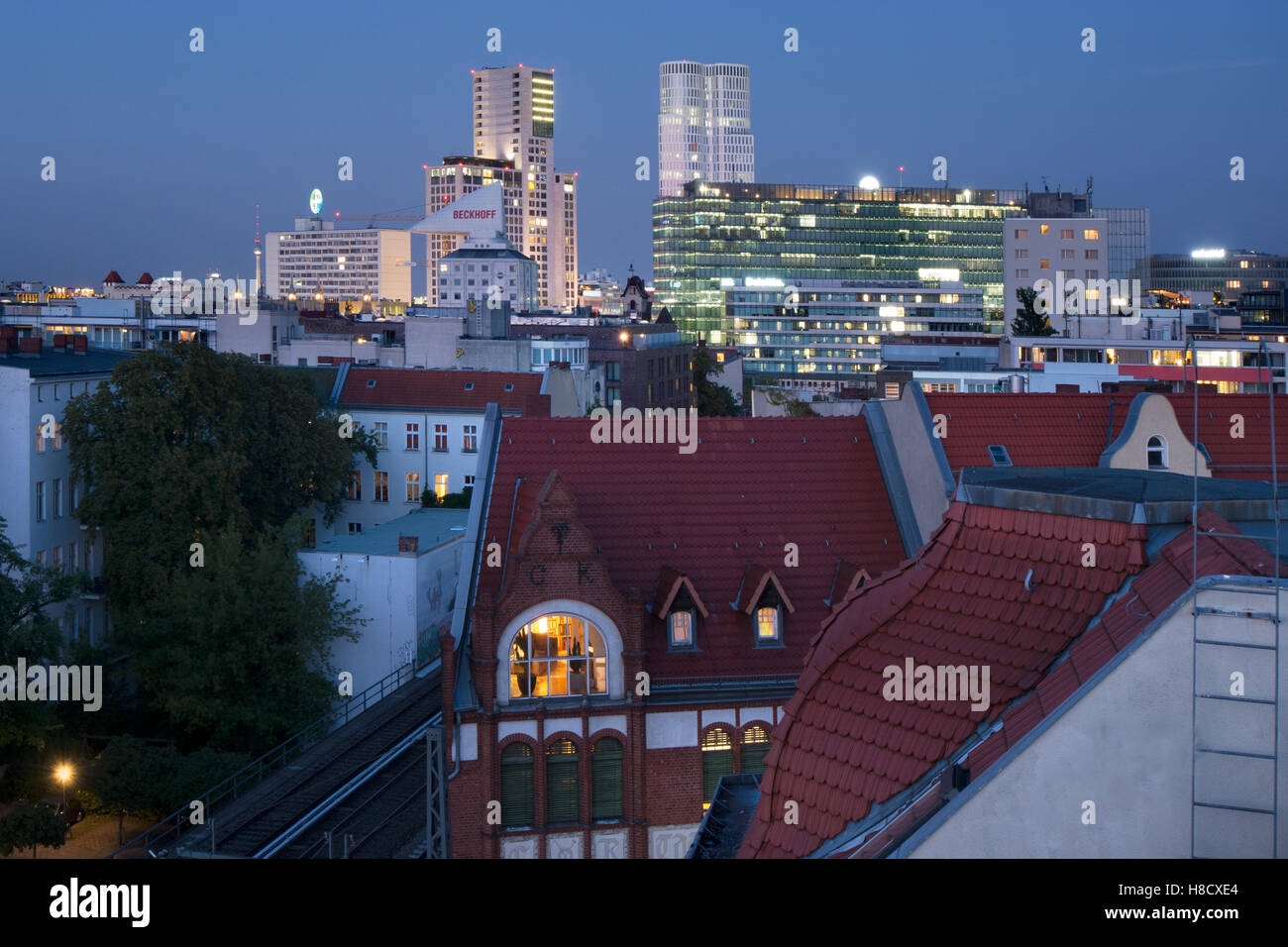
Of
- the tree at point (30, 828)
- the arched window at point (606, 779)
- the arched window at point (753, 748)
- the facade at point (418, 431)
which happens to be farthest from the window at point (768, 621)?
the facade at point (418, 431)

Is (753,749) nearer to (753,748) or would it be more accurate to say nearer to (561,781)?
(753,748)

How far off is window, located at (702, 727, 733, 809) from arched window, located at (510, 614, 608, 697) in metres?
2.38

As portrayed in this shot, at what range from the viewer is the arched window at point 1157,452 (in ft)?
100

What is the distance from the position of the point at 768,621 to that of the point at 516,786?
19.9 feet

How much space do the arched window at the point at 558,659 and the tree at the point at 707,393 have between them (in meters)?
93.2

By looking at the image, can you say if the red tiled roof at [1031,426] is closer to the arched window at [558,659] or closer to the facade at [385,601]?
the arched window at [558,659]

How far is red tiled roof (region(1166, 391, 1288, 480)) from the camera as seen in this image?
30453mm

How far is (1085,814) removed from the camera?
27.4 ft

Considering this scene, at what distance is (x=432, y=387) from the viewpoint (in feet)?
236

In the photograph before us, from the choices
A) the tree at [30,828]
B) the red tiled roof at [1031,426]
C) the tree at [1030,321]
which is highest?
the tree at [1030,321]

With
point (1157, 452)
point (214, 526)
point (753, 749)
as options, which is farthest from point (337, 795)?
point (214, 526)
